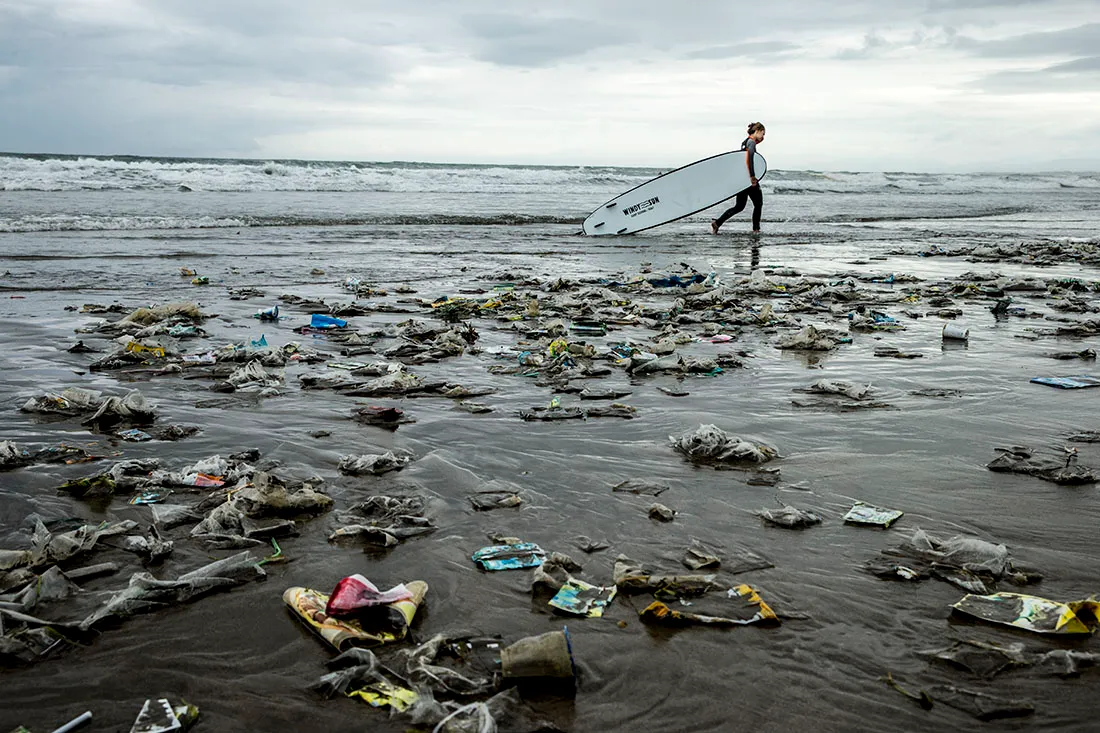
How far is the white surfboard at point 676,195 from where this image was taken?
18.4 metres

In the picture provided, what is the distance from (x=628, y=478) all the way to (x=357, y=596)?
5.54ft

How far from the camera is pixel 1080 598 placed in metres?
2.87

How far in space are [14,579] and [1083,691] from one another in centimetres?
348

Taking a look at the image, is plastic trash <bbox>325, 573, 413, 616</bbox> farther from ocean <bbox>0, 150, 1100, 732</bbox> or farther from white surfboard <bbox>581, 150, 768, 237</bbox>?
white surfboard <bbox>581, 150, 768, 237</bbox>

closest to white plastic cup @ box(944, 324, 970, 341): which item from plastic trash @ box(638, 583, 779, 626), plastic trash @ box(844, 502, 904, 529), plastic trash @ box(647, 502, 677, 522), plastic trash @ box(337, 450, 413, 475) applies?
plastic trash @ box(844, 502, 904, 529)

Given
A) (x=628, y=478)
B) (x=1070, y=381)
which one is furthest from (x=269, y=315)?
(x=1070, y=381)

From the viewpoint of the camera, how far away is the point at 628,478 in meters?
4.07

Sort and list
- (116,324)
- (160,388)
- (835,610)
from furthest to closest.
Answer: (116,324), (160,388), (835,610)

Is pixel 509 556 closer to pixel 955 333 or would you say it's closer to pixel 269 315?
pixel 955 333

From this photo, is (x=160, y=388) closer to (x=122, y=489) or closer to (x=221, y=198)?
(x=122, y=489)

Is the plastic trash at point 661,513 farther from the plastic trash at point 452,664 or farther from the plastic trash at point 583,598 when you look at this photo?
the plastic trash at point 452,664

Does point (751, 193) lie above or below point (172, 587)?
above

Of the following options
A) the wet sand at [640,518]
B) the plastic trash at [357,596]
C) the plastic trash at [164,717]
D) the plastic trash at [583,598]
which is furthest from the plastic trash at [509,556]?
the plastic trash at [164,717]

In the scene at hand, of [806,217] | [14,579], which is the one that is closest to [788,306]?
[14,579]
